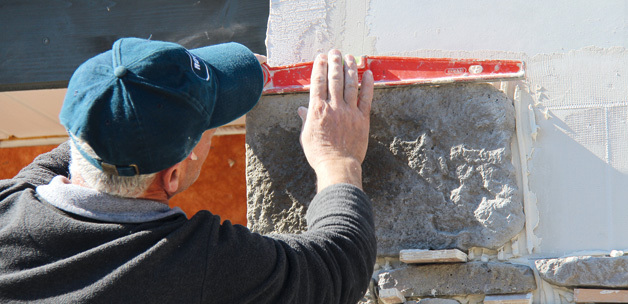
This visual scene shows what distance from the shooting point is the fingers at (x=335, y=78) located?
165cm

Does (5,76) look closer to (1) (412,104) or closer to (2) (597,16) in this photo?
(1) (412,104)

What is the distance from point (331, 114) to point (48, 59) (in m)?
1.32

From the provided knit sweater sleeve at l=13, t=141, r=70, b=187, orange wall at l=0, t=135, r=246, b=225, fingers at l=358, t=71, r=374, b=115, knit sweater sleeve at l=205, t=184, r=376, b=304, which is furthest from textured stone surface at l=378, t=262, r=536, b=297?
orange wall at l=0, t=135, r=246, b=225

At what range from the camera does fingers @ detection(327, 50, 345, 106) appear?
165cm

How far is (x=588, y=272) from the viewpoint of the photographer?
1.56 meters

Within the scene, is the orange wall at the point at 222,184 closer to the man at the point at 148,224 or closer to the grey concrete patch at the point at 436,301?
the grey concrete patch at the point at 436,301

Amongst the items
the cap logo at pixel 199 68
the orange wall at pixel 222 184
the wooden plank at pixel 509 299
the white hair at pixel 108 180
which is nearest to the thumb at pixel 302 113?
the cap logo at pixel 199 68

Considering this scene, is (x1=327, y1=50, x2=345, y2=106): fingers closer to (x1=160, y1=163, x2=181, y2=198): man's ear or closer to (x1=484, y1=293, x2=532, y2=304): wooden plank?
(x1=160, y1=163, x2=181, y2=198): man's ear

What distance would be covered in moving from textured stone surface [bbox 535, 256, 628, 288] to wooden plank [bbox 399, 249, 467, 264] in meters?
0.22

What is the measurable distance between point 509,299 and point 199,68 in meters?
0.95

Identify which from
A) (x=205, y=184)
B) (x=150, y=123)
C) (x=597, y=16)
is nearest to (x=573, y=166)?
(x=597, y=16)

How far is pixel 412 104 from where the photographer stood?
177cm

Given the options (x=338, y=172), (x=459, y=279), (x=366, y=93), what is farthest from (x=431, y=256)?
(x=366, y=93)

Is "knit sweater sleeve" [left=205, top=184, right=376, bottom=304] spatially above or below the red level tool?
below
